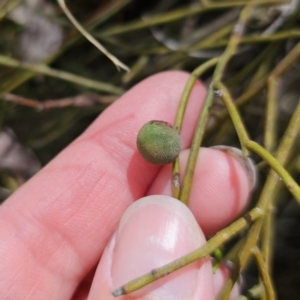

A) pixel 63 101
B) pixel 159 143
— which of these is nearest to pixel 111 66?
pixel 63 101

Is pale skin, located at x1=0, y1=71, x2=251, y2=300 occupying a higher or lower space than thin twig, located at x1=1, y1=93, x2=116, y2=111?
lower

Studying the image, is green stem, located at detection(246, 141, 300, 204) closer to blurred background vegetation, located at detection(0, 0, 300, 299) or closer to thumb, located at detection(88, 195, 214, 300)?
thumb, located at detection(88, 195, 214, 300)

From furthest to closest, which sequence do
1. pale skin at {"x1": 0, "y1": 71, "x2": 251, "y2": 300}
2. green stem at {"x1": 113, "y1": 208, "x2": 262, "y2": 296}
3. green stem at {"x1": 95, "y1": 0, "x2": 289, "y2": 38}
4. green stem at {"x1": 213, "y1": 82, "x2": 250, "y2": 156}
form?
green stem at {"x1": 95, "y1": 0, "x2": 289, "y2": 38} → pale skin at {"x1": 0, "y1": 71, "x2": 251, "y2": 300} → green stem at {"x1": 213, "y1": 82, "x2": 250, "y2": 156} → green stem at {"x1": 113, "y1": 208, "x2": 262, "y2": 296}

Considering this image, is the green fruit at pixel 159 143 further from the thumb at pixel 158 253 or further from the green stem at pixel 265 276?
the green stem at pixel 265 276

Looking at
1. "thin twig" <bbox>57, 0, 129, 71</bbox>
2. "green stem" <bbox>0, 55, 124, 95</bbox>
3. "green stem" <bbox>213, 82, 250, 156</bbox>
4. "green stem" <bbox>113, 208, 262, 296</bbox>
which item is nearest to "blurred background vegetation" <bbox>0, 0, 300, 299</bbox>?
"green stem" <bbox>0, 55, 124, 95</bbox>

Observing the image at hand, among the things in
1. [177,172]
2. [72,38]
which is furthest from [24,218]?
[72,38]

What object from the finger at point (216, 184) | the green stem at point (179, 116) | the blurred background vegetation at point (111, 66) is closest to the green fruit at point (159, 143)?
the green stem at point (179, 116)

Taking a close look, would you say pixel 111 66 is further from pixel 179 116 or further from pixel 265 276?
pixel 265 276
